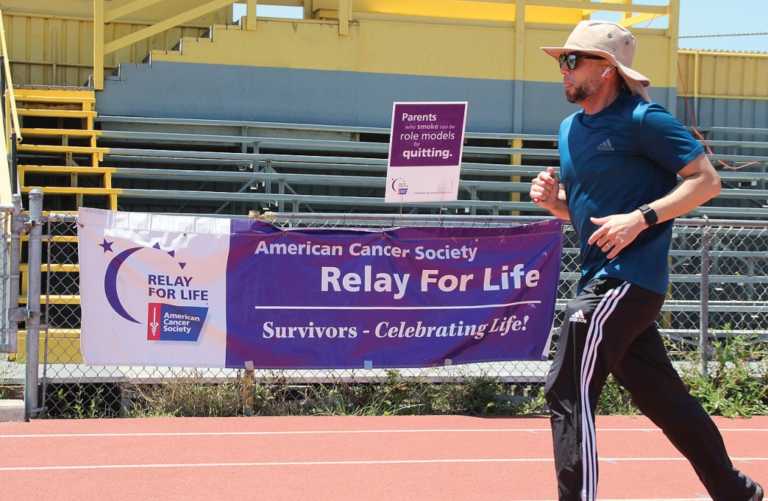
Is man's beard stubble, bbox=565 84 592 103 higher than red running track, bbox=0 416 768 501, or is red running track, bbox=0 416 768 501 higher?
man's beard stubble, bbox=565 84 592 103

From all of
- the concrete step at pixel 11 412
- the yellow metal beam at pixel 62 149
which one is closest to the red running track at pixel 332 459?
the concrete step at pixel 11 412

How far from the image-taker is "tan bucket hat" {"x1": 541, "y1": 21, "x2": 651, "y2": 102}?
430 cm

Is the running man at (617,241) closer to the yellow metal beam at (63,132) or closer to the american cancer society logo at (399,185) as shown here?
the american cancer society logo at (399,185)

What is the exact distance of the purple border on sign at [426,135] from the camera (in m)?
11.0

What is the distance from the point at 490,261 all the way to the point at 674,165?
4628mm

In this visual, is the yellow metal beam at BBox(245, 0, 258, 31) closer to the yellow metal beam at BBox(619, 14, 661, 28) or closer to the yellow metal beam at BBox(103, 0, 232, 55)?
the yellow metal beam at BBox(103, 0, 232, 55)

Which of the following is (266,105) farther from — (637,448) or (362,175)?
(637,448)

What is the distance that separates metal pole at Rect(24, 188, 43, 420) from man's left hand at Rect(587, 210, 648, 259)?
16.8 ft

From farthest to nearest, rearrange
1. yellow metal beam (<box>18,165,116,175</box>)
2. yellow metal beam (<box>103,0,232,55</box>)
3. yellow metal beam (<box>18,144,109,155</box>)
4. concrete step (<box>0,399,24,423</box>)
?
yellow metal beam (<box>103,0,232,55</box>) < yellow metal beam (<box>18,144,109,155</box>) < yellow metal beam (<box>18,165,116,175</box>) < concrete step (<box>0,399,24,423</box>)

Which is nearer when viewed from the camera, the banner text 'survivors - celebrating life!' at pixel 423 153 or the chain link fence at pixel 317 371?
the chain link fence at pixel 317 371

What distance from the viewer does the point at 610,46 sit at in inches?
170

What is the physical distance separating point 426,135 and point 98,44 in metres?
5.61

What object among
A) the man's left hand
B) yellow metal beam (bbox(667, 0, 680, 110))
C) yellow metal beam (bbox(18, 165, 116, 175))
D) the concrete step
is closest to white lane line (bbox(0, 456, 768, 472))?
the concrete step

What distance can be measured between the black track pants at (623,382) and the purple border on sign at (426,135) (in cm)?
662
